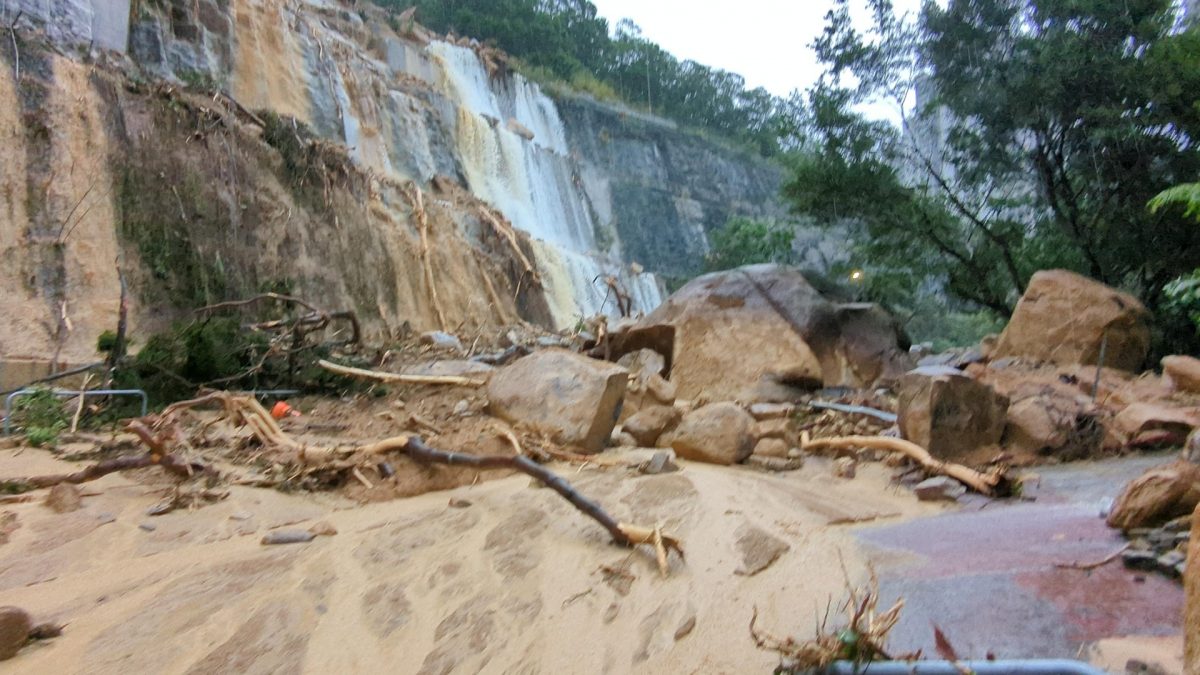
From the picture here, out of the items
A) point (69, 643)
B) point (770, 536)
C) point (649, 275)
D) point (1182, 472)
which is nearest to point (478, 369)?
point (770, 536)

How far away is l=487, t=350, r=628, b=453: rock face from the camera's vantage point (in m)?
4.99

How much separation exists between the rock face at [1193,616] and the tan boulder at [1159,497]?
5.79 feet

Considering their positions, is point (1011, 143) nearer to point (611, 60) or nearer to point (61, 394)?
point (61, 394)

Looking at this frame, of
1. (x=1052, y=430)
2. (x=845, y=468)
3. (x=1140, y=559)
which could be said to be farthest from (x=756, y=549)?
(x=1052, y=430)

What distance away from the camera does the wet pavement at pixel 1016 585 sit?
230cm

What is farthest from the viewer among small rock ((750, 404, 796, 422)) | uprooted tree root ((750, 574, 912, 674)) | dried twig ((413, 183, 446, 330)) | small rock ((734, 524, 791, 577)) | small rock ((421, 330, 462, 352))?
dried twig ((413, 183, 446, 330))

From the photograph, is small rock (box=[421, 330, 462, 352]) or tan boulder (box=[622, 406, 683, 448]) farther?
small rock (box=[421, 330, 462, 352])

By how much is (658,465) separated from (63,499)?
302 cm

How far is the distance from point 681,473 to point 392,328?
295 inches

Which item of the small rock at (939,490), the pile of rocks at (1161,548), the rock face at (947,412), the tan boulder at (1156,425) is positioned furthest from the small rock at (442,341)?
the pile of rocks at (1161,548)

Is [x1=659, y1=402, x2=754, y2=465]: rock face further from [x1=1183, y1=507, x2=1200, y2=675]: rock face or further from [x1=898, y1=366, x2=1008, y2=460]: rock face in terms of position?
[x1=1183, y1=507, x2=1200, y2=675]: rock face

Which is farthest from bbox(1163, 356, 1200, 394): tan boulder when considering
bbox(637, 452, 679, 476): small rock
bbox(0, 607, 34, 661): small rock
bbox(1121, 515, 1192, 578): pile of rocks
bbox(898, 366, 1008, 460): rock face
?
bbox(0, 607, 34, 661): small rock

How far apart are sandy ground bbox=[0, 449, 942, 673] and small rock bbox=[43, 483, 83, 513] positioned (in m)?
0.05

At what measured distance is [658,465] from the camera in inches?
174
